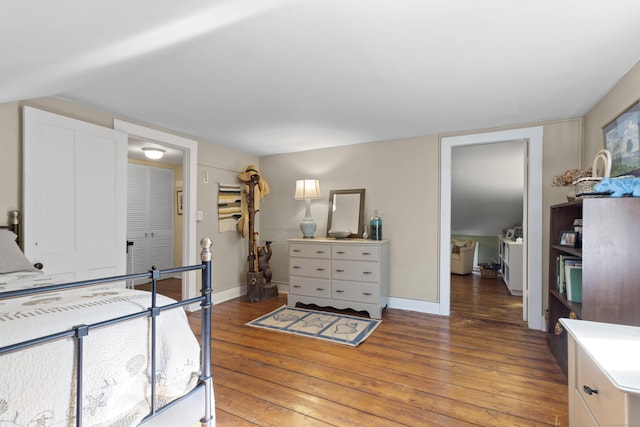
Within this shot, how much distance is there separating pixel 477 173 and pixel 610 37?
343 centimetres

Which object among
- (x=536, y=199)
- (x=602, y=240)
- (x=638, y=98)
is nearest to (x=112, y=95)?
(x=602, y=240)

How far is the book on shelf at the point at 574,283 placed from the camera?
2.18 meters

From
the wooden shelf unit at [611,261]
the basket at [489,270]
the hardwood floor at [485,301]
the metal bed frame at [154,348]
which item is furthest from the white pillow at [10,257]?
the basket at [489,270]

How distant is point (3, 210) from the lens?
2121 millimetres

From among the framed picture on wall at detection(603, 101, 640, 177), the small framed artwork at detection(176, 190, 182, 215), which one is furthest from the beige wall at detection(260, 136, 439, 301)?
the small framed artwork at detection(176, 190, 182, 215)

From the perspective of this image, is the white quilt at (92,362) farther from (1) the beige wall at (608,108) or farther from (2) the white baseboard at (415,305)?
(1) the beige wall at (608,108)

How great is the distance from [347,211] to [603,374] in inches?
125

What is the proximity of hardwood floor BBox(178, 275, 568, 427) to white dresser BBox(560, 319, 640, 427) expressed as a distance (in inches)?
26.1

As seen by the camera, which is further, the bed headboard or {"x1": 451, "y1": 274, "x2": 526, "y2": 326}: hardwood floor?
{"x1": 451, "y1": 274, "x2": 526, "y2": 326}: hardwood floor

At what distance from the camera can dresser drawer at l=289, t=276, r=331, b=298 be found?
365cm

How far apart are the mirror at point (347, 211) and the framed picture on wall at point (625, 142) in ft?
7.89

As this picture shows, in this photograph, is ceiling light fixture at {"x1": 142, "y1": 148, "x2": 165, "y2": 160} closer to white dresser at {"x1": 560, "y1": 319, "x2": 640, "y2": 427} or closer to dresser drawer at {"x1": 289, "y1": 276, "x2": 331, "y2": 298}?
dresser drawer at {"x1": 289, "y1": 276, "x2": 331, "y2": 298}

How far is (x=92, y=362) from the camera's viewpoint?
98 centimetres

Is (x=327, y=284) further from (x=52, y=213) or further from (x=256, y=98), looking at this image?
(x=52, y=213)
